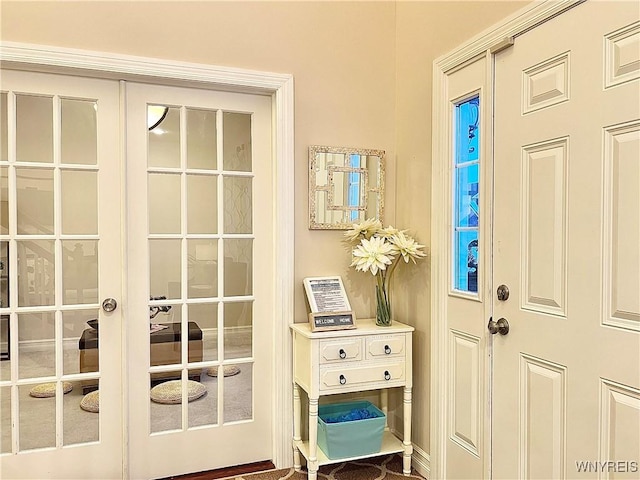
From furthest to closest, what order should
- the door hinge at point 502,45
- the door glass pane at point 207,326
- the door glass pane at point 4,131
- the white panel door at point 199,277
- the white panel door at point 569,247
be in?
the door glass pane at point 207,326
the white panel door at point 199,277
the door glass pane at point 4,131
the door hinge at point 502,45
the white panel door at point 569,247

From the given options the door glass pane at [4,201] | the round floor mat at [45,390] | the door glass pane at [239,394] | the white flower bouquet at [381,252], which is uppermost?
the door glass pane at [4,201]

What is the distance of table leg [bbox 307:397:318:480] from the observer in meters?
2.28

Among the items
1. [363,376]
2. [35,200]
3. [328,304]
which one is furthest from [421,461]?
[35,200]

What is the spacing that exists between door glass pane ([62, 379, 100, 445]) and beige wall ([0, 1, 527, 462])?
1.10 m

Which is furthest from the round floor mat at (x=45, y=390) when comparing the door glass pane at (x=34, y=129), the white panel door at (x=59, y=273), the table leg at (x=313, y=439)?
the table leg at (x=313, y=439)

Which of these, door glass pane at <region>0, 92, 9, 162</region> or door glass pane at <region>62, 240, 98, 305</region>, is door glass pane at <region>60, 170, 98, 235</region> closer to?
door glass pane at <region>62, 240, 98, 305</region>

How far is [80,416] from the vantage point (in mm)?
2342

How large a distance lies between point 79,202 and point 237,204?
758mm

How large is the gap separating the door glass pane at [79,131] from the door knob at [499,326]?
197cm

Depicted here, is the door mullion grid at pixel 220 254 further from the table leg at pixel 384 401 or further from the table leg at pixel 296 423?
the table leg at pixel 384 401

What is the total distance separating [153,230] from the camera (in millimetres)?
2436

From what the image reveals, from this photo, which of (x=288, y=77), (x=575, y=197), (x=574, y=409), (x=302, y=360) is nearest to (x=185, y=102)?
(x=288, y=77)

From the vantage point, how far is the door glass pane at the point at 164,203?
7.98 feet

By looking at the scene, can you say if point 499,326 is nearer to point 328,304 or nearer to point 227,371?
point 328,304
